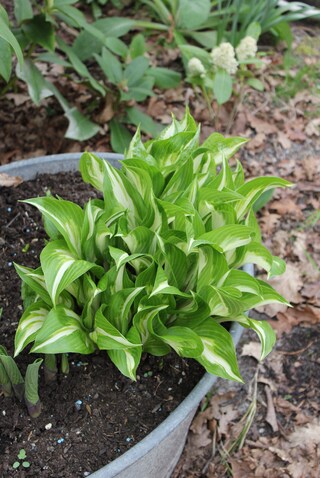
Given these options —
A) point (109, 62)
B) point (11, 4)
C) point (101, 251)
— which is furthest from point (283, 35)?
point (101, 251)

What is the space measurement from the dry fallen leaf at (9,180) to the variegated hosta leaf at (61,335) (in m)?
0.60

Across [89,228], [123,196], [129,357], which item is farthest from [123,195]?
[129,357]

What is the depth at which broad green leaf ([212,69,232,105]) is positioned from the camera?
2.30m

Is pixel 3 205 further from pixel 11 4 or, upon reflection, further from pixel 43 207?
pixel 11 4

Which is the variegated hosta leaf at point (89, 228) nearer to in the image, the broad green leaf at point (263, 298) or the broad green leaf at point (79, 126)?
the broad green leaf at point (263, 298)

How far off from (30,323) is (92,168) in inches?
16.9

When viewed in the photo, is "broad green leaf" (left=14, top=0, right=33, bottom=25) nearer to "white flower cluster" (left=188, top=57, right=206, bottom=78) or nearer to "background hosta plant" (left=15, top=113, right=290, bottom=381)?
"white flower cluster" (left=188, top=57, right=206, bottom=78)

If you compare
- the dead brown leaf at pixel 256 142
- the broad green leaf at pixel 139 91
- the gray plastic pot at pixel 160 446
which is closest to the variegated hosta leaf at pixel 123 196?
the gray plastic pot at pixel 160 446

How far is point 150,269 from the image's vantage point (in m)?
1.22

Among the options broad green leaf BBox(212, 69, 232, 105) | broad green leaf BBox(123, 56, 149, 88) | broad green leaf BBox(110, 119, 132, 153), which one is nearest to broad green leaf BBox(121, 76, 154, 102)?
broad green leaf BBox(123, 56, 149, 88)

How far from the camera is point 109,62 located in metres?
2.27

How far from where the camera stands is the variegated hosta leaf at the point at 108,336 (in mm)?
1173

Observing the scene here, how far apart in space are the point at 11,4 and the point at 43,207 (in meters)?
2.22

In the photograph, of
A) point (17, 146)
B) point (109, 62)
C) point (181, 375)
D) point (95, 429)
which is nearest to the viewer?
point (95, 429)
